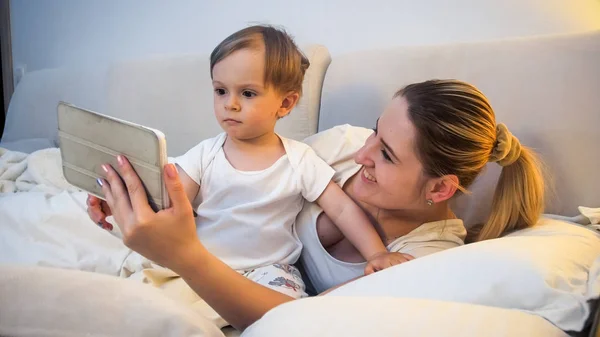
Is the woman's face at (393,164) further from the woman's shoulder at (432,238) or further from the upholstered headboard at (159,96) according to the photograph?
the upholstered headboard at (159,96)

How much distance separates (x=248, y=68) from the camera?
109 cm

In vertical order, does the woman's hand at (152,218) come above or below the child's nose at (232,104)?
below

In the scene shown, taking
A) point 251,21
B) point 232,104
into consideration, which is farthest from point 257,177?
point 251,21

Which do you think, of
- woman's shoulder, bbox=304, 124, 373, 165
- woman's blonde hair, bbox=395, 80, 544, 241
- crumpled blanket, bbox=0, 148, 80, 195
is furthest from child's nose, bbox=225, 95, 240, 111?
crumpled blanket, bbox=0, 148, 80, 195

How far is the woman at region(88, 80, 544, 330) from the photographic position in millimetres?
828

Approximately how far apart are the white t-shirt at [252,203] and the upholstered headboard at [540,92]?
0.97 ft

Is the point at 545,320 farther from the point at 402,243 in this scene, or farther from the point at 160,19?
the point at 160,19

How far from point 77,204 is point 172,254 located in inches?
24.5

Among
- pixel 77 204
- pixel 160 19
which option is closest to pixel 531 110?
pixel 77 204

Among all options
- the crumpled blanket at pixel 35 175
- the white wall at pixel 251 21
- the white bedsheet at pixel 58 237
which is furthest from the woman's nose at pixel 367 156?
the crumpled blanket at pixel 35 175

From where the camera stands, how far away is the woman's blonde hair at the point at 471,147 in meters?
0.93

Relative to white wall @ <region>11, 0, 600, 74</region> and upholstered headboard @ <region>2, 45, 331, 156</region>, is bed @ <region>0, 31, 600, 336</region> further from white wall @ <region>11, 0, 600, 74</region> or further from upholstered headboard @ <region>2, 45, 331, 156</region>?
white wall @ <region>11, 0, 600, 74</region>

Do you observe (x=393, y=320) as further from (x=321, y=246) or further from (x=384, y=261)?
(x=321, y=246)

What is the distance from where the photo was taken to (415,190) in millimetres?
1000
